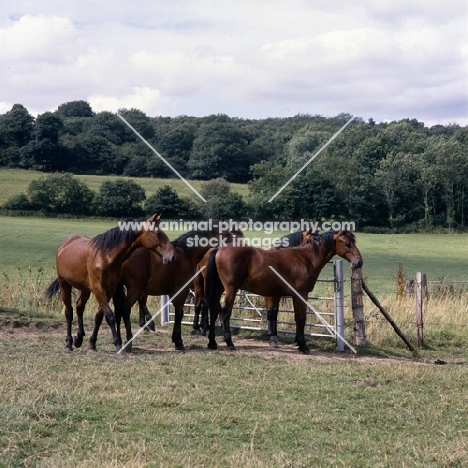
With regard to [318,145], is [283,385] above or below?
below

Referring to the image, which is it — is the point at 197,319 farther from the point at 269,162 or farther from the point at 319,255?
the point at 269,162

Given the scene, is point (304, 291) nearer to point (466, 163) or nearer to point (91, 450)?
point (91, 450)

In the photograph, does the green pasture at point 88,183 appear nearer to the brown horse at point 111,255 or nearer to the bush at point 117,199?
the bush at point 117,199

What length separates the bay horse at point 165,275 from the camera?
434 inches

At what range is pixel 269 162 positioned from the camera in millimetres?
64250

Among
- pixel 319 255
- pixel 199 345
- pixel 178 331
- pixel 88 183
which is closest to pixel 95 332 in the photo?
pixel 178 331

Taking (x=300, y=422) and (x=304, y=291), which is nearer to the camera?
(x=300, y=422)

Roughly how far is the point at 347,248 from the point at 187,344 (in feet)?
10.7

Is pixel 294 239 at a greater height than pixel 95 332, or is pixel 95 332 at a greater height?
pixel 294 239

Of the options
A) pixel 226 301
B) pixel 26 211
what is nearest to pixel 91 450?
pixel 226 301

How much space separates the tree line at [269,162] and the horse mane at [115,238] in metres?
34.8

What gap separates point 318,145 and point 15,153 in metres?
30.7

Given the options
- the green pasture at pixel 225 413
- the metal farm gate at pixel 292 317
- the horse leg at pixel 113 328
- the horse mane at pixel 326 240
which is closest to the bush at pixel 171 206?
the metal farm gate at pixel 292 317

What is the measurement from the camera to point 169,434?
18.4 ft
